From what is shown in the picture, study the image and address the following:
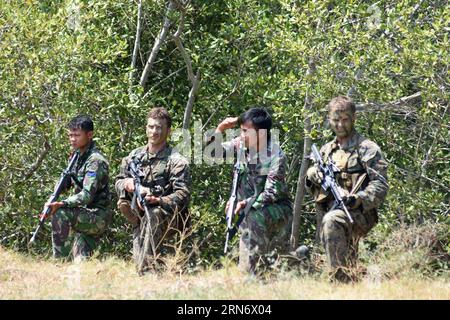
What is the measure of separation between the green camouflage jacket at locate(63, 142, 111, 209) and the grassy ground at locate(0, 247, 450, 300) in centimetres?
86

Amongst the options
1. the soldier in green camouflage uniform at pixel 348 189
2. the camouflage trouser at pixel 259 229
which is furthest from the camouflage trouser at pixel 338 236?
the camouflage trouser at pixel 259 229

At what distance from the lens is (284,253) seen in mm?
9391

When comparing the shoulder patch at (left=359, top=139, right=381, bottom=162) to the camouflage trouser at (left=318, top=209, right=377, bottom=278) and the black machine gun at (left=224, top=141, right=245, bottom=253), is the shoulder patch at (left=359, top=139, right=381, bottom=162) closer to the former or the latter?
the camouflage trouser at (left=318, top=209, right=377, bottom=278)

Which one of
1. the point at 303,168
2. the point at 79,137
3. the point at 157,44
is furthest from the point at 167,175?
the point at 157,44

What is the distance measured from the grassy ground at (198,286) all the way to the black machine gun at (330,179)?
59 centimetres

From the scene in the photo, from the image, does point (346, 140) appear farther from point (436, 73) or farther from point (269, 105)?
point (269, 105)

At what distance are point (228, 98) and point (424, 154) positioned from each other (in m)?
2.77

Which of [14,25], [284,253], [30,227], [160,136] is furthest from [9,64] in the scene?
[284,253]

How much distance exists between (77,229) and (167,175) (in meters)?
1.16

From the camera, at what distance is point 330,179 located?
8.65 m

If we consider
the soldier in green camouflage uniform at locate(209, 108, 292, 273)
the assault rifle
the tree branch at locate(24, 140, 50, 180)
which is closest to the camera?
the soldier in green camouflage uniform at locate(209, 108, 292, 273)

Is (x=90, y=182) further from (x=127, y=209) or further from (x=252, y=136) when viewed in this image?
(x=252, y=136)

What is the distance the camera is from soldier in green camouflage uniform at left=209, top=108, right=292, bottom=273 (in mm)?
8984

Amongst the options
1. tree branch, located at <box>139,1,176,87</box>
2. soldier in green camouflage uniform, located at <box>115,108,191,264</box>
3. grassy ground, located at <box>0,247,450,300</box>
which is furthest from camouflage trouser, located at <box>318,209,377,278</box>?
tree branch, located at <box>139,1,176,87</box>
